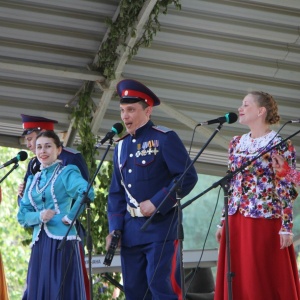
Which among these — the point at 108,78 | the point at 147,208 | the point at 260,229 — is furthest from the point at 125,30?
the point at 260,229

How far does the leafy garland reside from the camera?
8.46 metres

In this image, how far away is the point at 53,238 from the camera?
21.2 feet

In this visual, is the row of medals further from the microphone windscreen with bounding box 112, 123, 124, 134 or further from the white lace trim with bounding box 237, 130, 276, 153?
the white lace trim with bounding box 237, 130, 276, 153

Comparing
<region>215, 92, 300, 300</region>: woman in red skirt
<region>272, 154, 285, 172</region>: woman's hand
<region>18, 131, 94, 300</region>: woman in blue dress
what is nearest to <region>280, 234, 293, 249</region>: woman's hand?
<region>215, 92, 300, 300</region>: woman in red skirt

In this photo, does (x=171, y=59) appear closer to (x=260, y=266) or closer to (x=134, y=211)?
(x=134, y=211)

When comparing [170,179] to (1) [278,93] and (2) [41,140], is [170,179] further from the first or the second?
(1) [278,93]

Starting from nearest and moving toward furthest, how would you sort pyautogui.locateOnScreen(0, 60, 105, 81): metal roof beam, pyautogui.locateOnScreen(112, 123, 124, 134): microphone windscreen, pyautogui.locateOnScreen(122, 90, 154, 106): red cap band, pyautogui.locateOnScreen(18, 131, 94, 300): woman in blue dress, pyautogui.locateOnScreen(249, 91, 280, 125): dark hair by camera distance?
pyautogui.locateOnScreen(112, 123, 124, 134): microphone windscreen
pyautogui.locateOnScreen(249, 91, 280, 125): dark hair
pyautogui.locateOnScreen(122, 90, 154, 106): red cap band
pyautogui.locateOnScreen(18, 131, 94, 300): woman in blue dress
pyautogui.locateOnScreen(0, 60, 105, 81): metal roof beam

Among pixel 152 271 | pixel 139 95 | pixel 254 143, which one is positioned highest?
pixel 139 95

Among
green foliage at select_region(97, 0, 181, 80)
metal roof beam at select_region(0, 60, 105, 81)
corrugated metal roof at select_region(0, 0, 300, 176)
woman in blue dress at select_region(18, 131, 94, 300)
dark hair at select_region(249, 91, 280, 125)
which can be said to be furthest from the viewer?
metal roof beam at select_region(0, 60, 105, 81)

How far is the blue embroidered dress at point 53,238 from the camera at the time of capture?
645cm

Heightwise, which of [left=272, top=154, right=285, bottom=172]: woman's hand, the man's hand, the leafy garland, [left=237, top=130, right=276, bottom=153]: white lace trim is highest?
the leafy garland

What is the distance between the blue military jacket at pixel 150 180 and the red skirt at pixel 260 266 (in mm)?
396

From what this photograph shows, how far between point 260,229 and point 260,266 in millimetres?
220

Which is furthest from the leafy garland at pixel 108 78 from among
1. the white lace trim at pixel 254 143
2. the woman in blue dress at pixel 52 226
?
the white lace trim at pixel 254 143
